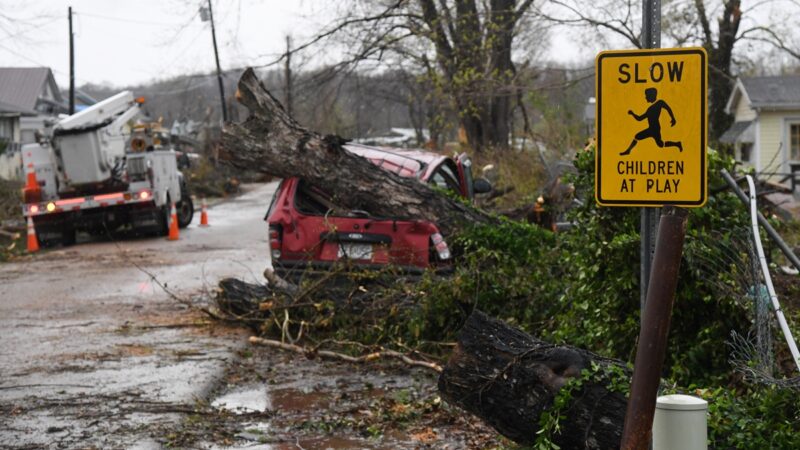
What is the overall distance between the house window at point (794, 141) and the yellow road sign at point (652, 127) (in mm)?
38566

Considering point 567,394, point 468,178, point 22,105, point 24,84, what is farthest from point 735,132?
point 567,394

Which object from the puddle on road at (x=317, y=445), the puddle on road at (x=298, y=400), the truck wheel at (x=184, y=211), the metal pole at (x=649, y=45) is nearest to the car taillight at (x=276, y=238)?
the puddle on road at (x=298, y=400)

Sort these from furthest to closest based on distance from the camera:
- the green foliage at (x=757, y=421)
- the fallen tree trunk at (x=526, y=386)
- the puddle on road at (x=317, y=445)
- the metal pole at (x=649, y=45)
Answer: the puddle on road at (x=317, y=445)
the fallen tree trunk at (x=526, y=386)
the green foliage at (x=757, y=421)
the metal pole at (x=649, y=45)

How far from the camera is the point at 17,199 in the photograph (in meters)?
Result: 32.9

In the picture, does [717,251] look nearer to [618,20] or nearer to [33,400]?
[33,400]

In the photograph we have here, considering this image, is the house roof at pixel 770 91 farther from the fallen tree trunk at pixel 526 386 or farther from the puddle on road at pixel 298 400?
the fallen tree trunk at pixel 526 386

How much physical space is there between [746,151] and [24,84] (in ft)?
132

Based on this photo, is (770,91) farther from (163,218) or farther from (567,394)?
(567,394)

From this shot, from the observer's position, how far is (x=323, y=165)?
1248 cm

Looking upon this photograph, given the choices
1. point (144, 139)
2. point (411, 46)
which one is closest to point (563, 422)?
point (144, 139)

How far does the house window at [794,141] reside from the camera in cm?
4116

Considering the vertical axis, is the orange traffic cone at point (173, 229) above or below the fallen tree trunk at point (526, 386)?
below

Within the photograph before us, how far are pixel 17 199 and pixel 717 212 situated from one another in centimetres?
2811

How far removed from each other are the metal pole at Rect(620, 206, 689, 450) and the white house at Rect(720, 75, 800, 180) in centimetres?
3754
